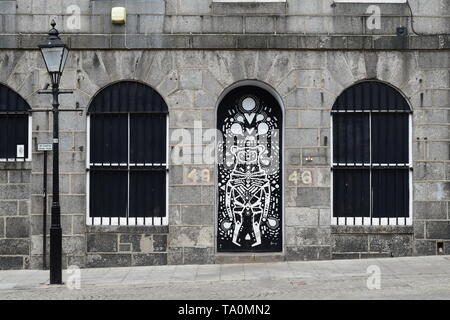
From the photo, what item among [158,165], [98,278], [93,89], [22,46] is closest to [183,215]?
[158,165]

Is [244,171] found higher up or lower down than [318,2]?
lower down

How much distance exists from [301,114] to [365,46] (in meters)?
1.98

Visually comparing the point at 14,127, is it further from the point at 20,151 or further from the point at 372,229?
the point at 372,229

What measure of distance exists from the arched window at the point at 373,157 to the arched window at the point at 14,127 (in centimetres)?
662

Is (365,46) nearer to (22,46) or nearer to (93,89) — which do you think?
(93,89)

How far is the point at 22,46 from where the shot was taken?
15281 mm

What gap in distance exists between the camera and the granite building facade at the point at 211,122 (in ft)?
49.9

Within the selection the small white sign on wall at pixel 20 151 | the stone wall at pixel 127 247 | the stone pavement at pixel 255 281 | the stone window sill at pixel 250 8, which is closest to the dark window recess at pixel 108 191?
the stone wall at pixel 127 247

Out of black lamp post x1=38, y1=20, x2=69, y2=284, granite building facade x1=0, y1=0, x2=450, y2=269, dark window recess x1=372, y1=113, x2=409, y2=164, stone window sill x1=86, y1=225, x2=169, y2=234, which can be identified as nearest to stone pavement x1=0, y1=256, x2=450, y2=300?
black lamp post x1=38, y1=20, x2=69, y2=284

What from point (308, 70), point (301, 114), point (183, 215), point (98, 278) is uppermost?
point (308, 70)

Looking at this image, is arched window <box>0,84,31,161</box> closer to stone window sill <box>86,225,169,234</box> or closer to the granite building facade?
the granite building facade

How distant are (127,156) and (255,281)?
162 inches

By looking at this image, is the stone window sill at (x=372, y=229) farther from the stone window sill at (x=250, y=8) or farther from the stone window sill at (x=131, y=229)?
the stone window sill at (x=250, y=8)

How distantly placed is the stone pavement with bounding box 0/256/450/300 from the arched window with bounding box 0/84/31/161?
2550 millimetres
